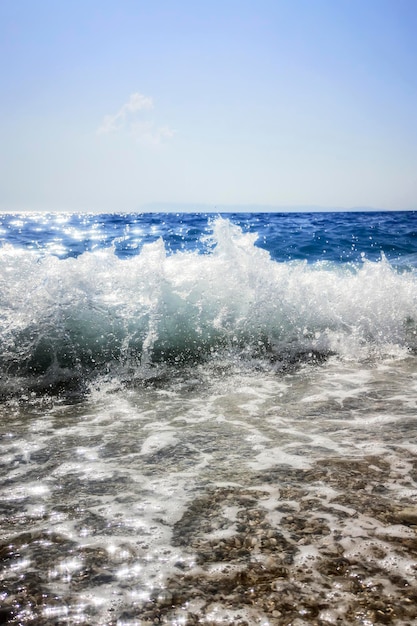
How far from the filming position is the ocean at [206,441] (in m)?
1.63

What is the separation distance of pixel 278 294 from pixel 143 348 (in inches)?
86.6

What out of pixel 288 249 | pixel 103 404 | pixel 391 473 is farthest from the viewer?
pixel 288 249

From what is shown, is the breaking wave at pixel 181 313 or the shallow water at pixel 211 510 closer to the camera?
the shallow water at pixel 211 510

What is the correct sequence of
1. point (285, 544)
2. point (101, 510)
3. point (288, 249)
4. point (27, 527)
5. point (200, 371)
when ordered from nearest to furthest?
point (285, 544) < point (27, 527) < point (101, 510) < point (200, 371) < point (288, 249)

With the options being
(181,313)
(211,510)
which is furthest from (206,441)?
(181,313)

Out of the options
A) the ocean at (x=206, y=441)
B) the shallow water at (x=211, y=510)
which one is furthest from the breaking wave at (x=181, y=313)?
the shallow water at (x=211, y=510)

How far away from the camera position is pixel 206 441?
3.13m

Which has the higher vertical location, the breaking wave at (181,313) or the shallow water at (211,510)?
the breaking wave at (181,313)

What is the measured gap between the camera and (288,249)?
46.4ft

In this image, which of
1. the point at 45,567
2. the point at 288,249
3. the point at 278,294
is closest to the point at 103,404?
the point at 45,567

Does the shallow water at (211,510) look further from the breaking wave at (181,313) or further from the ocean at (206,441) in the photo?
the breaking wave at (181,313)

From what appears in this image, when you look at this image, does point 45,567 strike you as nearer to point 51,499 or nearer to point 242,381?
point 51,499

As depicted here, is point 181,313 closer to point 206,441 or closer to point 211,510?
point 206,441

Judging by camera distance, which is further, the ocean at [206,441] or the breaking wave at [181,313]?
the breaking wave at [181,313]
